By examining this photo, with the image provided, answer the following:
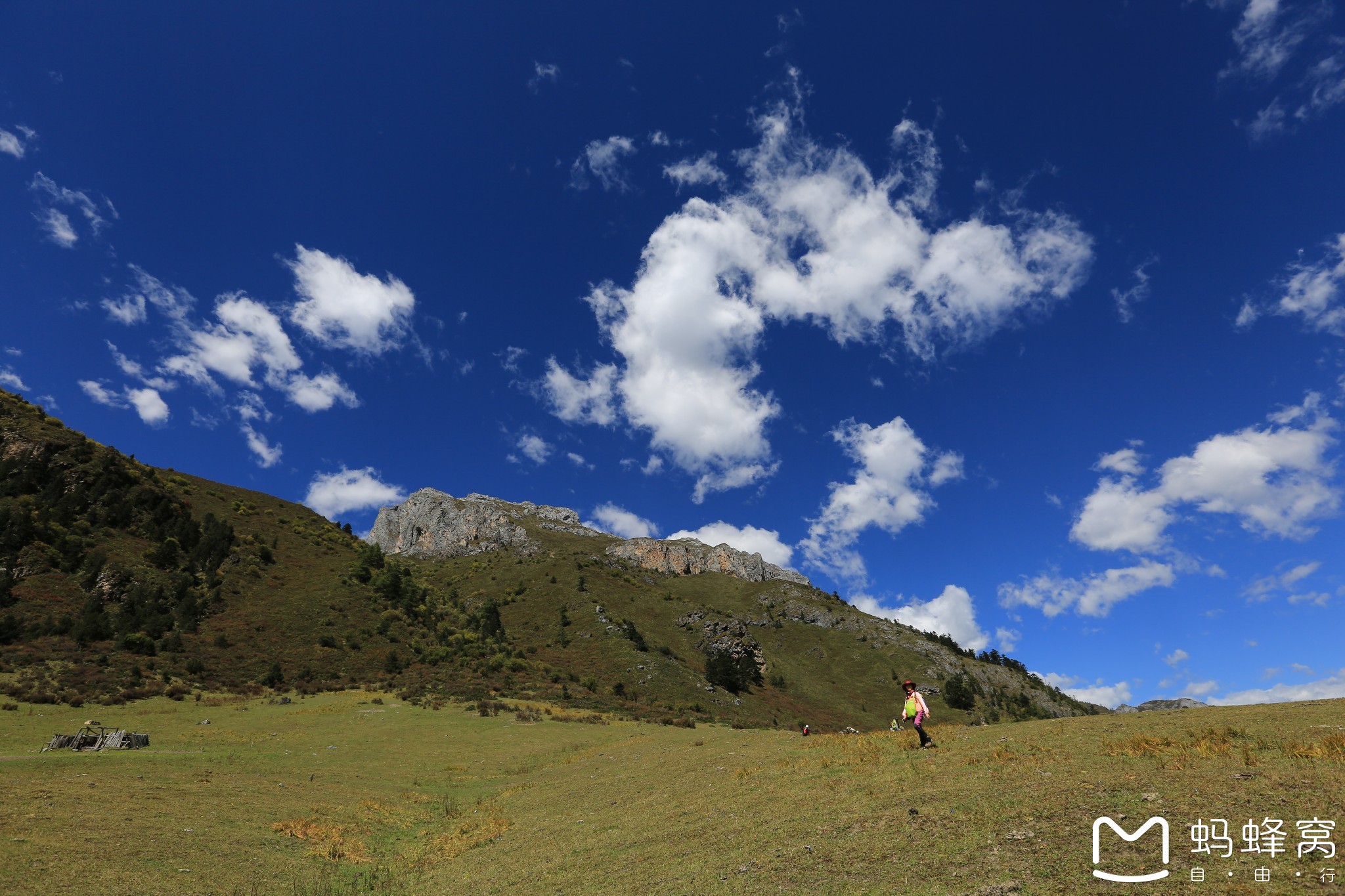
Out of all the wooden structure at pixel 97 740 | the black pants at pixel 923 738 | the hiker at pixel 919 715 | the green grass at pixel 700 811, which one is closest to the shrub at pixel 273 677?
the green grass at pixel 700 811

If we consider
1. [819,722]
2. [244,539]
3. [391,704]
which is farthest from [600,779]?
[244,539]

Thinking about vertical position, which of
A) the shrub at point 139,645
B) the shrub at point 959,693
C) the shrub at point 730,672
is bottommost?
the shrub at point 139,645

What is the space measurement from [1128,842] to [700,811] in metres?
10.6

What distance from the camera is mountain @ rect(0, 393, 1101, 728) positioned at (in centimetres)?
4703

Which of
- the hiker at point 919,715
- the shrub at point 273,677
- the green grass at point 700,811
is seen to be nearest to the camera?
the green grass at point 700,811

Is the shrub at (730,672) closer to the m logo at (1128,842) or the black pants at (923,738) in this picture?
the black pants at (923,738)

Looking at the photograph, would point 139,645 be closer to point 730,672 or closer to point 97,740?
point 97,740

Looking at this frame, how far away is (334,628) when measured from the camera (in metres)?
63.1

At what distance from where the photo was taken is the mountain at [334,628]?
47.0 meters

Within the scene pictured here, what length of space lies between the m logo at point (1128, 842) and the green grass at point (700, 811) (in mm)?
162

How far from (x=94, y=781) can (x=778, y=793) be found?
21333 millimetres

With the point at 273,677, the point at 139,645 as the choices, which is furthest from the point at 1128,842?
the point at 139,645

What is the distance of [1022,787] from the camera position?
1148 cm

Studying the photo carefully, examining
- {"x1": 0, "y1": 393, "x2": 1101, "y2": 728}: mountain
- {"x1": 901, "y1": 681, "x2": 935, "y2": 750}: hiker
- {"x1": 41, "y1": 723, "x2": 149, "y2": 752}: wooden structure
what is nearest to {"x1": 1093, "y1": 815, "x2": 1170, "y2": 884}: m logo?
{"x1": 901, "y1": 681, "x2": 935, "y2": 750}: hiker
